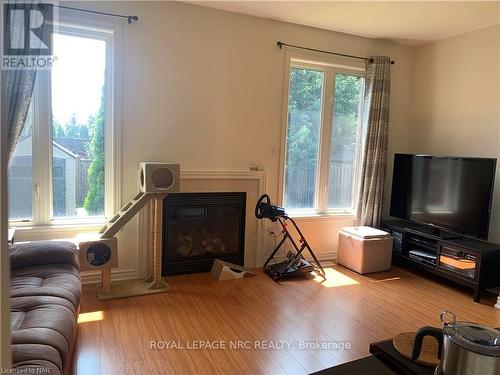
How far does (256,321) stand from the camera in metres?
2.79

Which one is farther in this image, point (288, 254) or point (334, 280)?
point (288, 254)

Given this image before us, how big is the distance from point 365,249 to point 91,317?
2736 millimetres

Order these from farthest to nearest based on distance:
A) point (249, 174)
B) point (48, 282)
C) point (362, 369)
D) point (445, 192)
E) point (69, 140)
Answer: point (249, 174) → point (445, 192) → point (69, 140) → point (48, 282) → point (362, 369)

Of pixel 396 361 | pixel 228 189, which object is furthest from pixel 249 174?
pixel 396 361

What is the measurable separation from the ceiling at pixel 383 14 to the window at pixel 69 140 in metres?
1.21

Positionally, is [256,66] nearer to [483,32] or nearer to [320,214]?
[320,214]

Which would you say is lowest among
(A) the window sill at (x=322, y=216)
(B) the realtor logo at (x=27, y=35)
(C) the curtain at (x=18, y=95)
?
(A) the window sill at (x=322, y=216)

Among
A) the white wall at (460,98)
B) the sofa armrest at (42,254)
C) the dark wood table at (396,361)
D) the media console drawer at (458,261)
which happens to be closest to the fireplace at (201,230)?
the sofa armrest at (42,254)

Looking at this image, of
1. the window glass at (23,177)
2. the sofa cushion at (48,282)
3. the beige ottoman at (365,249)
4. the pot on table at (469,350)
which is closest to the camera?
the pot on table at (469,350)

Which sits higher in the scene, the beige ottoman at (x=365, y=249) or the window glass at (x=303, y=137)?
the window glass at (x=303, y=137)

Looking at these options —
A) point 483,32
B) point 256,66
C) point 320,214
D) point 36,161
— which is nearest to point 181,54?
point 256,66

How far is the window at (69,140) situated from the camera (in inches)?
122

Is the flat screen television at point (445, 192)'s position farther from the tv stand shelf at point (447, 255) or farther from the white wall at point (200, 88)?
the white wall at point (200, 88)

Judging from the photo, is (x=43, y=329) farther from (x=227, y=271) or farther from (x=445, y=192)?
(x=445, y=192)
